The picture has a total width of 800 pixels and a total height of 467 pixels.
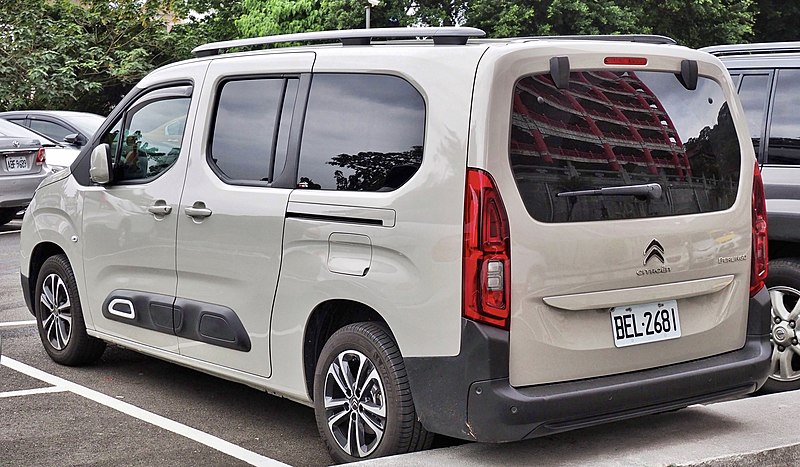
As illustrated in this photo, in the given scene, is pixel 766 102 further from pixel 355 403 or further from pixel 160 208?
pixel 160 208

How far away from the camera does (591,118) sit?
4570 millimetres

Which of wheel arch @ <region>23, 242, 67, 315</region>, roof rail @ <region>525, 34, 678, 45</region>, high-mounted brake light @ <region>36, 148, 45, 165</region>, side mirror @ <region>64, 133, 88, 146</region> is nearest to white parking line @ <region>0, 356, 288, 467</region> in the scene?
wheel arch @ <region>23, 242, 67, 315</region>

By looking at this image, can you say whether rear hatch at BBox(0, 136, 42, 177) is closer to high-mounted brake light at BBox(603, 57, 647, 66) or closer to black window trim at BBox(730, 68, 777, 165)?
black window trim at BBox(730, 68, 777, 165)

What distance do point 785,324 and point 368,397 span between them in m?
2.72

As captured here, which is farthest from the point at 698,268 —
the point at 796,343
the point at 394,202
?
the point at 796,343

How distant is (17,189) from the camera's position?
1458 centimetres

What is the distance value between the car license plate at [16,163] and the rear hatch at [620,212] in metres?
11.3

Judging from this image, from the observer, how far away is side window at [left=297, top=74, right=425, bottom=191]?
464 cm

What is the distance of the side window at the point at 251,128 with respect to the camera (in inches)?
208

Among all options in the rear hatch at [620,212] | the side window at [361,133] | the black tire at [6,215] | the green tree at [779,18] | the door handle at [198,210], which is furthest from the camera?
the green tree at [779,18]

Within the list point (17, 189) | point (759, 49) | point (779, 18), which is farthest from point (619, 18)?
point (759, 49)

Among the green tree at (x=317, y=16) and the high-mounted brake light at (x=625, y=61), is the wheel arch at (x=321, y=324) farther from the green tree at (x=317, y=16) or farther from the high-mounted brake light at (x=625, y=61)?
the green tree at (x=317, y=16)

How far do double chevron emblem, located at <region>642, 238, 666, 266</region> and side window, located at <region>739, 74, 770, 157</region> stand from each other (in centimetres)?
205

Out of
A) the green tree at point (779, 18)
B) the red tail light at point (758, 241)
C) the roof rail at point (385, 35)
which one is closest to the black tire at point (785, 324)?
the red tail light at point (758, 241)
